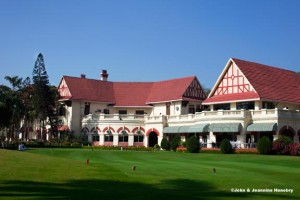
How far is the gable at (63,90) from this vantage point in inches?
2680

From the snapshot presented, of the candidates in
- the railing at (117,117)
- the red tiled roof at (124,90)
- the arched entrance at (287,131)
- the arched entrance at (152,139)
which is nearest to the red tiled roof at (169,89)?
the red tiled roof at (124,90)

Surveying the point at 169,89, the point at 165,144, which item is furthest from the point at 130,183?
the point at 169,89

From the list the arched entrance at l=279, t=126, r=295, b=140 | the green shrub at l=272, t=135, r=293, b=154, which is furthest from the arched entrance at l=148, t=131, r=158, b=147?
the green shrub at l=272, t=135, r=293, b=154

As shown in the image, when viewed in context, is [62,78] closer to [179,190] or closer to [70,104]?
[70,104]

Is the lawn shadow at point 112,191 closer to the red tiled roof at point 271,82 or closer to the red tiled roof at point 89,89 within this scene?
the red tiled roof at point 271,82

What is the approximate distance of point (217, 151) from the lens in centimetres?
4475

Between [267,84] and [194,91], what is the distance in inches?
550

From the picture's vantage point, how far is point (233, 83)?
176 ft

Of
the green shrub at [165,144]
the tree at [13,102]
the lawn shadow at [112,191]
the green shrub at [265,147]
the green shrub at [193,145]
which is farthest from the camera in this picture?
the tree at [13,102]

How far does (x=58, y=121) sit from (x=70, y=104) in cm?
336

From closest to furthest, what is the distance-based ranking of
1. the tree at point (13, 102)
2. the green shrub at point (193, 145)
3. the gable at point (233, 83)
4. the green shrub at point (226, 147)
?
the green shrub at point (226, 147)
the green shrub at point (193, 145)
the gable at point (233, 83)
the tree at point (13, 102)

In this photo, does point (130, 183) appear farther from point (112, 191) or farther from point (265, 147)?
point (265, 147)

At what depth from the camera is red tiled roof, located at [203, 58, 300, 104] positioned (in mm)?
50438

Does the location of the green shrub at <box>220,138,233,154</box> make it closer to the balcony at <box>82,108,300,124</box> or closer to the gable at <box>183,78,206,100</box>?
the balcony at <box>82,108,300,124</box>
